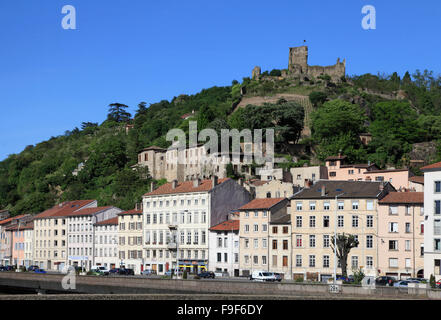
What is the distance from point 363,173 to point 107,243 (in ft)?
125

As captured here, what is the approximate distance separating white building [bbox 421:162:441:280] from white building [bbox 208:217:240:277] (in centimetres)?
2338

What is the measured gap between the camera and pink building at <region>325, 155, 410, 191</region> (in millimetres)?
95463

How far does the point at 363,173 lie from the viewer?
341 ft

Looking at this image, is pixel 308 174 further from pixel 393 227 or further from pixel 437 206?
pixel 437 206

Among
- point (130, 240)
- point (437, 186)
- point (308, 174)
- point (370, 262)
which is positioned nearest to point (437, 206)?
point (437, 186)

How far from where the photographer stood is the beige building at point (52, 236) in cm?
11244

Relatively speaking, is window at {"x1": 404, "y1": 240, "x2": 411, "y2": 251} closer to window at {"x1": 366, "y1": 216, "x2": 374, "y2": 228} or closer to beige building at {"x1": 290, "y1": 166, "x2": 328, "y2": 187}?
window at {"x1": 366, "y1": 216, "x2": 374, "y2": 228}

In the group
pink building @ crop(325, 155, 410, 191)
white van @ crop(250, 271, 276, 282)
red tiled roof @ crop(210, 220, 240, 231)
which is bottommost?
white van @ crop(250, 271, 276, 282)

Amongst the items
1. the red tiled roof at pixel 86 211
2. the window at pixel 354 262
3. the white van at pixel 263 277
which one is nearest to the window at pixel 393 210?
the window at pixel 354 262

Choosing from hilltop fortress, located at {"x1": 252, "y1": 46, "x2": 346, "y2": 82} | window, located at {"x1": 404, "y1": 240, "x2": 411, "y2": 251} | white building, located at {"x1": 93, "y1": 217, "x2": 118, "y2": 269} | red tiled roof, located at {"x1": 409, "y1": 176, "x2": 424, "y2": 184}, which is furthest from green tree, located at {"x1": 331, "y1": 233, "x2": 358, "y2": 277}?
hilltop fortress, located at {"x1": 252, "y1": 46, "x2": 346, "y2": 82}

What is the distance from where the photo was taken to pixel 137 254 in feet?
320

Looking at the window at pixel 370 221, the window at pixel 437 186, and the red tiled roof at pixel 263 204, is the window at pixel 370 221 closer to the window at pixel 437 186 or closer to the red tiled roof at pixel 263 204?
the window at pixel 437 186

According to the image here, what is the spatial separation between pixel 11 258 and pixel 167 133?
44822 millimetres
